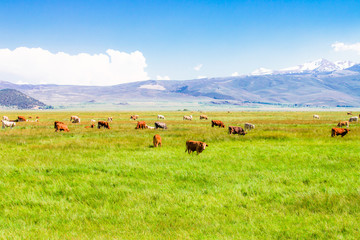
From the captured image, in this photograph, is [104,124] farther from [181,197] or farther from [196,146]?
[181,197]

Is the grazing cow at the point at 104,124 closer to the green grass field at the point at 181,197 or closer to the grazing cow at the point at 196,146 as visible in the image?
the green grass field at the point at 181,197

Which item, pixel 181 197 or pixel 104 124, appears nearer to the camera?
pixel 181 197

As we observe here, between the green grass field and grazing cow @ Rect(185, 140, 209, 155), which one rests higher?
grazing cow @ Rect(185, 140, 209, 155)

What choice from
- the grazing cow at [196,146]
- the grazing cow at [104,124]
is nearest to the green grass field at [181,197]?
the grazing cow at [196,146]

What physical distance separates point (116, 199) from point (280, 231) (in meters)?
4.85

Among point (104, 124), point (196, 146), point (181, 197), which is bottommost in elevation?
point (181, 197)

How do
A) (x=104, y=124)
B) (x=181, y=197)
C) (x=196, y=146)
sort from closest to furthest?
(x=181, y=197), (x=196, y=146), (x=104, y=124)

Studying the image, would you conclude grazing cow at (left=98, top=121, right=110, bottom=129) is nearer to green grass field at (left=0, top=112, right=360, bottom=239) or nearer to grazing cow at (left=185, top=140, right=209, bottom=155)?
green grass field at (left=0, top=112, right=360, bottom=239)

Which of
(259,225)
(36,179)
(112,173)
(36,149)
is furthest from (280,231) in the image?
(36,149)

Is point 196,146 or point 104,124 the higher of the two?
point 196,146

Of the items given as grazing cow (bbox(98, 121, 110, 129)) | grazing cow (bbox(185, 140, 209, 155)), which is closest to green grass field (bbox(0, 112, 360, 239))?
grazing cow (bbox(185, 140, 209, 155))

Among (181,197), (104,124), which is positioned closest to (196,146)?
(181,197)

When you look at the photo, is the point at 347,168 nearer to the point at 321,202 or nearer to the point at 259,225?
the point at 321,202

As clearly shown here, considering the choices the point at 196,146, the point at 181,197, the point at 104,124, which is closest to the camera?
the point at 181,197
